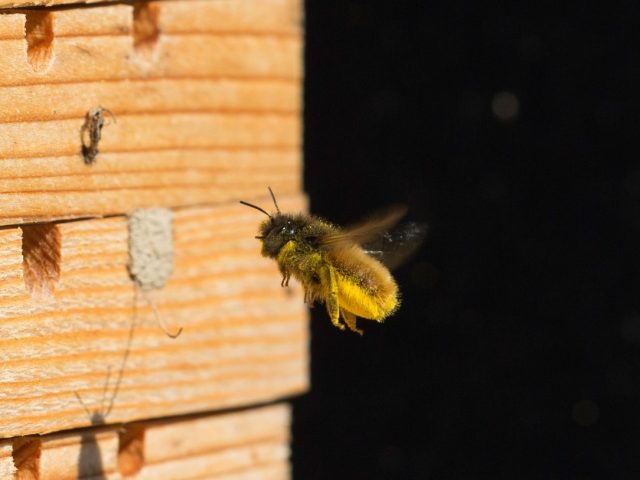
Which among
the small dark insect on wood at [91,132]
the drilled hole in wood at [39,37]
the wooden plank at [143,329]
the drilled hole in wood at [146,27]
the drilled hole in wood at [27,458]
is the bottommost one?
the drilled hole in wood at [27,458]

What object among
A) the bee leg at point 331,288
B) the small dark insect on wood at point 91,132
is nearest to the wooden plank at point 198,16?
the small dark insect on wood at point 91,132

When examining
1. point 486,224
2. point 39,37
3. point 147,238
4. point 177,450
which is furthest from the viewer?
point 486,224

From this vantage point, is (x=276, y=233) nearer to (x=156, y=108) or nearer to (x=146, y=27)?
(x=156, y=108)

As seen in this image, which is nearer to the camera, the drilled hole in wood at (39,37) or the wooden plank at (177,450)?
the drilled hole in wood at (39,37)

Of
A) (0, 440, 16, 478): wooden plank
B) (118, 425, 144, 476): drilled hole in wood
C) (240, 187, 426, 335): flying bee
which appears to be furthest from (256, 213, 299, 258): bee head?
(0, 440, 16, 478): wooden plank

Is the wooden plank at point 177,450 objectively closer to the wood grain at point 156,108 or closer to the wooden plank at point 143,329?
the wooden plank at point 143,329

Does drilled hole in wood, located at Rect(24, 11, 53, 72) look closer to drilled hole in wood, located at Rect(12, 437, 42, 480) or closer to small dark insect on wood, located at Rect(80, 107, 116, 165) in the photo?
small dark insect on wood, located at Rect(80, 107, 116, 165)

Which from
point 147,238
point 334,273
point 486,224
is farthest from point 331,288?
point 486,224

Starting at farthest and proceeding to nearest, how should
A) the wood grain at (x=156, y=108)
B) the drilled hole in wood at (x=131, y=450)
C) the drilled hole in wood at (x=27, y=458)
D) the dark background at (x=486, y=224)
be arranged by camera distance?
the dark background at (x=486, y=224)
the drilled hole in wood at (x=131, y=450)
the drilled hole in wood at (x=27, y=458)
the wood grain at (x=156, y=108)
